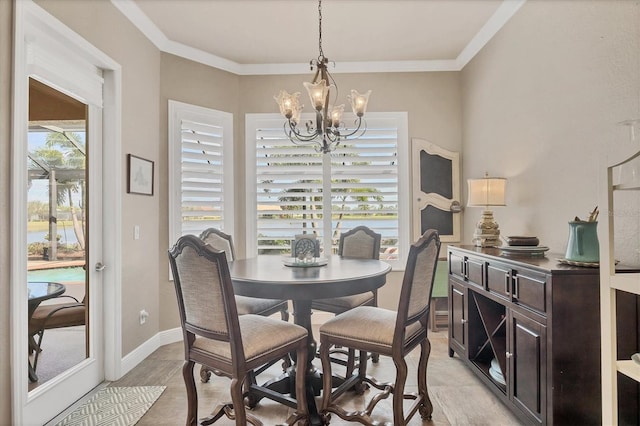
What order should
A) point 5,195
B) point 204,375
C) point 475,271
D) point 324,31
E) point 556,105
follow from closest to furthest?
point 5,195 < point 556,105 < point 475,271 < point 204,375 < point 324,31

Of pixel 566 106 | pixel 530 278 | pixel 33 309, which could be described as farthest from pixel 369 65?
pixel 33 309

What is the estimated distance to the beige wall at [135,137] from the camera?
2647 millimetres

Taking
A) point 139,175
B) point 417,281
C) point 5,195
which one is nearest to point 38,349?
point 5,195

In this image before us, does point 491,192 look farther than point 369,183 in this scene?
No

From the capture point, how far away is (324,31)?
10.9 ft

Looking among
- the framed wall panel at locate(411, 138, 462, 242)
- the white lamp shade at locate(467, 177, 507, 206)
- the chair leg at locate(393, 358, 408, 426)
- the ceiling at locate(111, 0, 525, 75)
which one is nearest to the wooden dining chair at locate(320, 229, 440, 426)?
the chair leg at locate(393, 358, 408, 426)

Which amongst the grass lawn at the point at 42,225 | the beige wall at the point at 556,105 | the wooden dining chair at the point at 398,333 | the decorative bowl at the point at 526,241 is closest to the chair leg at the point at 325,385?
the wooden dining chair at the point at 398,333

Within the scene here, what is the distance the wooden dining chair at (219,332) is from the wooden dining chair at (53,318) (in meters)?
0.96

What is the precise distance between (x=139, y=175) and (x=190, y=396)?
199 cm

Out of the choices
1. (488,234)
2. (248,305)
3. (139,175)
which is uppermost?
(139,175)

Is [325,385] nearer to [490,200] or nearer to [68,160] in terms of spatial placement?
[490,200]

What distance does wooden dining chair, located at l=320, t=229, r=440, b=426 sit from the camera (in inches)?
74.1

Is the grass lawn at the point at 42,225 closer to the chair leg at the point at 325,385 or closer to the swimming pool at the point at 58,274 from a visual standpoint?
the swimming pool at the point at 58,274

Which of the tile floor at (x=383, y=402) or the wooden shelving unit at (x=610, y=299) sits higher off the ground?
the wooden shelving unit at (x=610, y=299)
